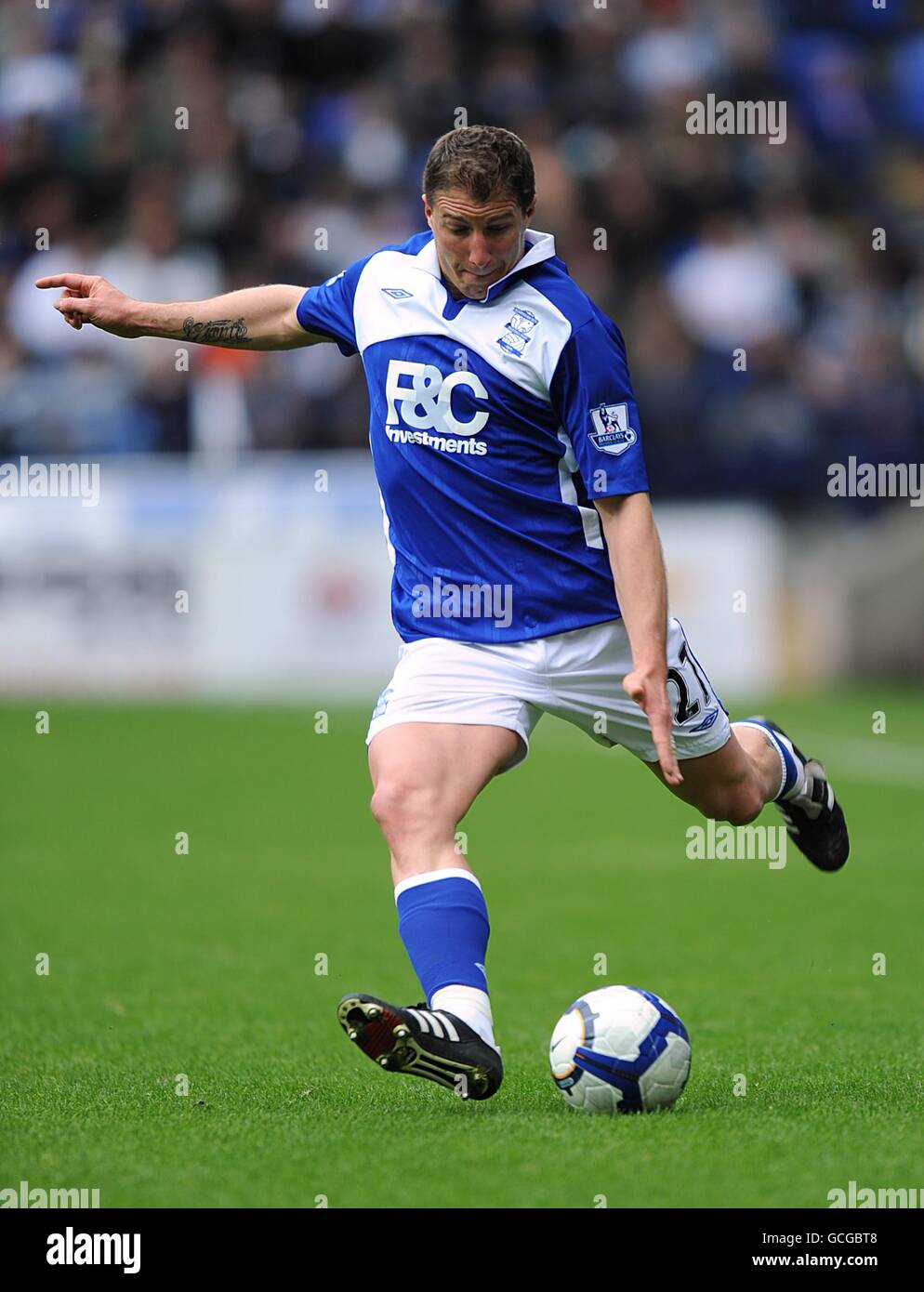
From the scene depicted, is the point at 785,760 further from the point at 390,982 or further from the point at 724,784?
the point at 390,982

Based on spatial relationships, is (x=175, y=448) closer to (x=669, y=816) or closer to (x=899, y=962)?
(x=669, y=816)

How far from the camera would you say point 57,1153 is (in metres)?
4.16

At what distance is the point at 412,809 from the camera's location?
189 inches

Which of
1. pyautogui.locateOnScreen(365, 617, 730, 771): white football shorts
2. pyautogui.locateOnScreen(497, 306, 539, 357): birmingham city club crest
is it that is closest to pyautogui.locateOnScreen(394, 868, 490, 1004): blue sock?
pyautogui.locateOnScreen(365, 617, 730, 771): white football shorts

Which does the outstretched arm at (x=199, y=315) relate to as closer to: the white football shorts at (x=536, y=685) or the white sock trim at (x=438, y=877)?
the white football shorts at (x=536, y=685)

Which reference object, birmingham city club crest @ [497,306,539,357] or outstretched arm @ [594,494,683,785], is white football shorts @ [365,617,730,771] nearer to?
outstretched arm @ [594,494,683,785]

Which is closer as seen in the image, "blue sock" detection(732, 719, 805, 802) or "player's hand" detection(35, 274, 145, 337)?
"player's hand" detection(35, 274, 145, 337)

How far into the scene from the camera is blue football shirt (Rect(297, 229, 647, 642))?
192 inches

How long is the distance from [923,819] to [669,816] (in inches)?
57.8

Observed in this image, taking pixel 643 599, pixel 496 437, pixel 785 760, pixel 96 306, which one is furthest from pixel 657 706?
pixel 96 306

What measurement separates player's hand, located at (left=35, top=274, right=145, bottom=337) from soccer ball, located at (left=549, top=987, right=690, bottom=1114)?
7.19 ft

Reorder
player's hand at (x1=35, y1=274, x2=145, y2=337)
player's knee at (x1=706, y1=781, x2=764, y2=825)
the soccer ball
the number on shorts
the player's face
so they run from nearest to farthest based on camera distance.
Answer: the soccer ball
the player's face
the number on shorts
player's hand at (x1=35, y1=274, x2=145, y2=337)
player's knee at (x1=706, y1=781, x2=764, y2=825)

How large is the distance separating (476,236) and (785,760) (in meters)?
2.08

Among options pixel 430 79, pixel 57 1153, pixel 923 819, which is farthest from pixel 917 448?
pixel 57 1153
